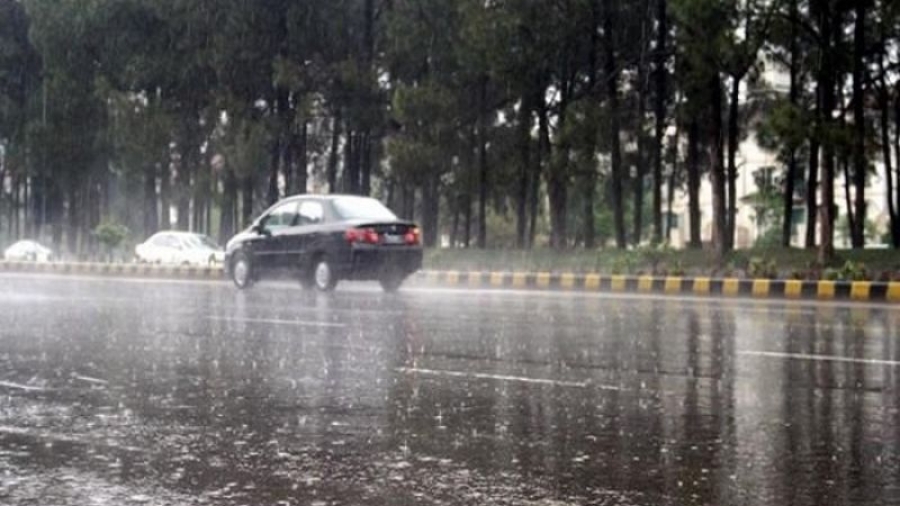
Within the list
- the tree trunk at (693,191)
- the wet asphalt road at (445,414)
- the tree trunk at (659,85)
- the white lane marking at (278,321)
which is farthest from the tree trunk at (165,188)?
the wet asphalt road at (445,414)

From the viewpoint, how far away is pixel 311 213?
2141 centimetres

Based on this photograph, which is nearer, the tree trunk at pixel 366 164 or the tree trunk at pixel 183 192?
the tree trunk at pixel 366 164

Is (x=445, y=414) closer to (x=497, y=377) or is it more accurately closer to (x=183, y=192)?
(x=497, y=377)

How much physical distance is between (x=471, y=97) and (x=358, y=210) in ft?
46.8

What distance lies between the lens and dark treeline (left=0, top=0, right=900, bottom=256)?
27.6m

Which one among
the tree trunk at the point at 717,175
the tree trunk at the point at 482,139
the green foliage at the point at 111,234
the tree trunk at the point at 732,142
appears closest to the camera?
the tree trunk at the point at 717,175

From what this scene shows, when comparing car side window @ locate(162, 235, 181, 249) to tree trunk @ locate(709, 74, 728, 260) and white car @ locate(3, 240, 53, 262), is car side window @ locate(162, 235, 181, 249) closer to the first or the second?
white car @ locate(3, 240, 53, 262)

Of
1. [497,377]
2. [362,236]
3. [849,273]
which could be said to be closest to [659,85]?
[849,273]

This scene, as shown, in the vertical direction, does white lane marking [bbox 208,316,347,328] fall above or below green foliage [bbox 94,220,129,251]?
below

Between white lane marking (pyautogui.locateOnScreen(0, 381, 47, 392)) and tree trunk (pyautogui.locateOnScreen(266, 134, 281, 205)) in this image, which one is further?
tree trunk (pyautogui.locateOnScreen(266, 134, 281, 205))

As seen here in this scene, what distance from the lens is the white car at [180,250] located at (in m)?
39.2

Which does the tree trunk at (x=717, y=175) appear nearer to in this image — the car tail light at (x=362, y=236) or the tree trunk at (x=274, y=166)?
the car tail light at (x=362, y=236)

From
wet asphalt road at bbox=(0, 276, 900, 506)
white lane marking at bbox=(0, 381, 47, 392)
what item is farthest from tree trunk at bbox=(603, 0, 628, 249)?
white lane marking at bbox=(0, 381, 47, 392)

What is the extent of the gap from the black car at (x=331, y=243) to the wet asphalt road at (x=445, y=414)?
6900mm
